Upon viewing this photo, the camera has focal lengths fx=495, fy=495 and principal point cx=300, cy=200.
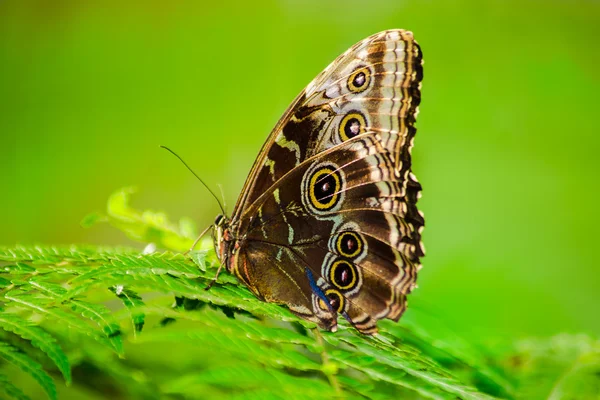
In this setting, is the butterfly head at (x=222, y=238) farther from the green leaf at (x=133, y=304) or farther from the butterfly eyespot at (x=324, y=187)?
the green leaf at (x=133, y=304)

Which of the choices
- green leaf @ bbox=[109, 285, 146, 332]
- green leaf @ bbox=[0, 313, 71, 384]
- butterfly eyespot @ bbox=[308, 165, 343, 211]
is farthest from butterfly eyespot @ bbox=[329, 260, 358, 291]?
green leaf @ bbox=[0, 313, 71, 384]

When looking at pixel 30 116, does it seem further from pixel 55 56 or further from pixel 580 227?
pixel 580 227

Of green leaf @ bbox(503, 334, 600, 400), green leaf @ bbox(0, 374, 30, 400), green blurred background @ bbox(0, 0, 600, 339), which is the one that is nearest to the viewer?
green leaf @ bbox(0, 374, 30, 400)

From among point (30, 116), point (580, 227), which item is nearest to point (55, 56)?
point (30, 116)

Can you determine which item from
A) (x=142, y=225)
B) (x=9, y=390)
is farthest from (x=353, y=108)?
(x=9, y=390)

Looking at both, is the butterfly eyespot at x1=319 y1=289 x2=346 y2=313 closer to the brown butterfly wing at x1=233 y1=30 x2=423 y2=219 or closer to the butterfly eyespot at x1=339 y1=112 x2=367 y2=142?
the brown butterfly wing at x1=233 y1=30 x2=423 y2=219

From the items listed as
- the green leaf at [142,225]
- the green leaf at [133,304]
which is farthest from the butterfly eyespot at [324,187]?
the green leaf at [133,304]
